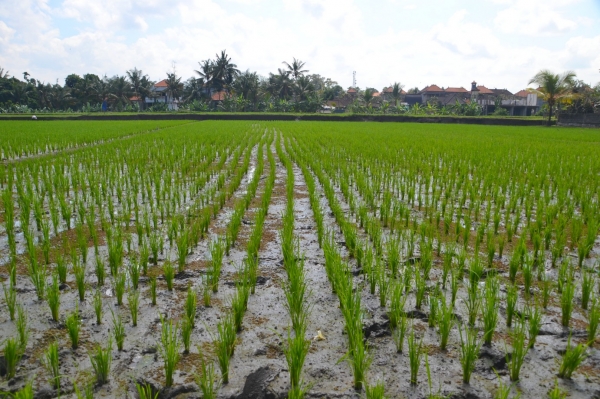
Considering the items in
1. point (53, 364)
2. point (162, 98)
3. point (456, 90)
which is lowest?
point (53, 364)

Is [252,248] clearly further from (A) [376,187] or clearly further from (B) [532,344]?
(A) [376,187]

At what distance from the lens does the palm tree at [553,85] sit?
2458 cm

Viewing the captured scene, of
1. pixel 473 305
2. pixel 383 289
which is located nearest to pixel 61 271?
pixel 383 289

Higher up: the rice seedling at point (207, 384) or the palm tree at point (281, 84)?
the palm tree at point (281, 84)

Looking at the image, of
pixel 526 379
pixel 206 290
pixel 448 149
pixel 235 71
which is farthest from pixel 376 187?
pixel 235 71

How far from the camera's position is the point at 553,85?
2483 cm

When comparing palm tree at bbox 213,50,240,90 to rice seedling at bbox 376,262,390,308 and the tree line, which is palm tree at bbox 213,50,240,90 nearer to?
the tree line

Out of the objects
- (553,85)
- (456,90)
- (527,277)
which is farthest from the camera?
(456,90)

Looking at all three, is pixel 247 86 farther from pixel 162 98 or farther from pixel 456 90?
pixel 456 90

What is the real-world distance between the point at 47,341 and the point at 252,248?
143 cm

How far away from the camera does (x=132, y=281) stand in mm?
2830

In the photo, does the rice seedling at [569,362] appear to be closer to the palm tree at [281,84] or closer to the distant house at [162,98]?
the palm tree at [281,84]

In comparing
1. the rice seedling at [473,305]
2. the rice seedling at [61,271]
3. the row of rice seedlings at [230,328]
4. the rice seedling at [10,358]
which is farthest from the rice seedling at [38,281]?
the rice seedling at [473,305]

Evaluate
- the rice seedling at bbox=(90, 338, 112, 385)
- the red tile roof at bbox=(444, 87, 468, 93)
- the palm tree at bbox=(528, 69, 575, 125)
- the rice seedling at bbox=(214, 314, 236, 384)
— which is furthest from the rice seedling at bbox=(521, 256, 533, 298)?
the red tile roof at bbox=(444, 87, 468, 93)
